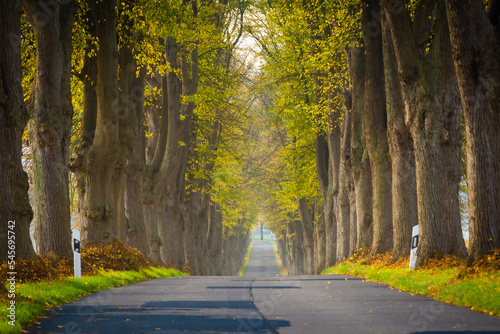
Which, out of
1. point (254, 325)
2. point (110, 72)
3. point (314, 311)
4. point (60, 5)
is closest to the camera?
point (254, 325)

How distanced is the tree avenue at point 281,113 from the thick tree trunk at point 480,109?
0.08 feet

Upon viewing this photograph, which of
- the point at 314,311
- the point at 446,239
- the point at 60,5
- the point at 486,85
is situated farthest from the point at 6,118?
the point at 446,239

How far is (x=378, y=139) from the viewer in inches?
714

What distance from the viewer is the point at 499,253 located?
10.3 metres

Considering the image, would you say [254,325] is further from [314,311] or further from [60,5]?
[60,5]

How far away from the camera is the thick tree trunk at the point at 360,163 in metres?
20.1

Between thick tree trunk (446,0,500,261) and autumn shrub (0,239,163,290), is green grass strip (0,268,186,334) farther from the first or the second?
thick tree trunk (446,0,500,261)

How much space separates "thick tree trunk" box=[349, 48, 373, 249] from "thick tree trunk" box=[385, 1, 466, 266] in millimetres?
5812

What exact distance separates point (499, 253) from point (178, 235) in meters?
21.4

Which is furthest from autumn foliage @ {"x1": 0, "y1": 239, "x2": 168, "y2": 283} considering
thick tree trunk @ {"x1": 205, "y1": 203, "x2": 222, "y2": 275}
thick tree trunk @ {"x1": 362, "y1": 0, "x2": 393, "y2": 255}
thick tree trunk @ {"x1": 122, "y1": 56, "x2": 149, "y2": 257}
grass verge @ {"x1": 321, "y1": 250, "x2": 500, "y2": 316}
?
thick tree trunk @ {"x1": 205, "y1": 203, "x2": 222, "y2": 275}

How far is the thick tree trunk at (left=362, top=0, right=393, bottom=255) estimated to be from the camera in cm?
1809

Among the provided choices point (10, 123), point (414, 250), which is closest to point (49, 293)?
point (10, 123)

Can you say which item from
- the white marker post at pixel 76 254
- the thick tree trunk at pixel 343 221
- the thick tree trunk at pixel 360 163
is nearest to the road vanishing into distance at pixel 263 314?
the white marker post at pixel 76 254

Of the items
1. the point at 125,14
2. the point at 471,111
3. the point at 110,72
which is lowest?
the point at 471,111
